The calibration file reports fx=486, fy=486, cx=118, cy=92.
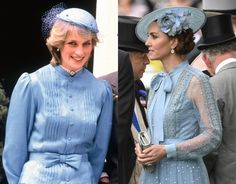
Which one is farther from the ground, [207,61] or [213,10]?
[213,10]

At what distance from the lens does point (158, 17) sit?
96.3 inches

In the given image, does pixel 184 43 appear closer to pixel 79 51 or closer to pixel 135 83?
pixel 135 83

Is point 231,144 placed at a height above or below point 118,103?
below

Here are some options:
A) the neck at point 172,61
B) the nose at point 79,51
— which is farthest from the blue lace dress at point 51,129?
the neck at point 172,61

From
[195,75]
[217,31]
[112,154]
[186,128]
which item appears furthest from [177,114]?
[217,31]

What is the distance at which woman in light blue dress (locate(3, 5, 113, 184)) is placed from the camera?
2.17 m

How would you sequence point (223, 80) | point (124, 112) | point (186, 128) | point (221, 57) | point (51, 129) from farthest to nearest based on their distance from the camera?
point (221, 57), point (223, 80), point (124, 112), point (186, 128), point (51, 129)

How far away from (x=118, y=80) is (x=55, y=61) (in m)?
0.40

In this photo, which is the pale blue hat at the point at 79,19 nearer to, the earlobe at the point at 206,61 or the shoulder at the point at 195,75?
the shoulder at the point at 195,75

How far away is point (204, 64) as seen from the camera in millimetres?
2676

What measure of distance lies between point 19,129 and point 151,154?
0.62 m

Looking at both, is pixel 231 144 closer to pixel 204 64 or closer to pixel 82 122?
pixel 204 64

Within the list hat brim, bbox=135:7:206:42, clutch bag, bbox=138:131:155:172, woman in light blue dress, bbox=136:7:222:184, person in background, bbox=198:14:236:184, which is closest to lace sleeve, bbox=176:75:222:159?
woman in light blue dress, bbox=136:7:222:184

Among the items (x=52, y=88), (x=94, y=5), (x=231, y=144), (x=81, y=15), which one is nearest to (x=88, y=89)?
(x=52, y=88)
